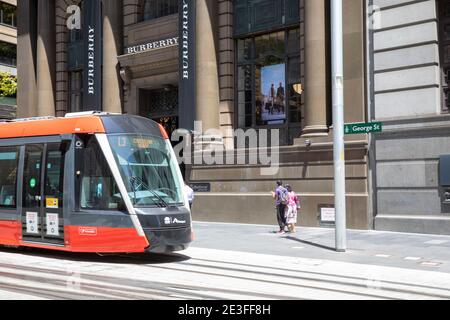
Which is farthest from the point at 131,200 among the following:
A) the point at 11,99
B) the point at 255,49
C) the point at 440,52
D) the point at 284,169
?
the point at 11,99

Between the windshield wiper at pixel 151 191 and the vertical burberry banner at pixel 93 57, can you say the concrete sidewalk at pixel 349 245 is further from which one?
the vertical burberry banner at pixel 93 57

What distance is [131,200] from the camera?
1136 cm

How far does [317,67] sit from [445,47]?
427 cm

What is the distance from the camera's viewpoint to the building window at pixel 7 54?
4881 cm

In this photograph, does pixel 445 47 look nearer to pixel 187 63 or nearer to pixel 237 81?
pixel 237 81

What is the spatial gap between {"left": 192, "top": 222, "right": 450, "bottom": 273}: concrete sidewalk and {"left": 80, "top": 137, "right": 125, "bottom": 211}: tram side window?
4182 mm

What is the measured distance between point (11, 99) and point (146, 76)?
26.9 metres

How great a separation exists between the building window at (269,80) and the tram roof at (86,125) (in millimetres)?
10322

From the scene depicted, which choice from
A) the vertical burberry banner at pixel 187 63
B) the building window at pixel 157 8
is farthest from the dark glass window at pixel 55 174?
the building window at pixel 157 8

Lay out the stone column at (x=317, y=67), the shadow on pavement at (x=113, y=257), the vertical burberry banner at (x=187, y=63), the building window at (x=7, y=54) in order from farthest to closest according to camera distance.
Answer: the building window at (x=7, y=54)
the vertical burberry banner at (x=187, y=63)
the stone column at (x=317, y=67)
the shadow on pavement at (x=113, y=257)

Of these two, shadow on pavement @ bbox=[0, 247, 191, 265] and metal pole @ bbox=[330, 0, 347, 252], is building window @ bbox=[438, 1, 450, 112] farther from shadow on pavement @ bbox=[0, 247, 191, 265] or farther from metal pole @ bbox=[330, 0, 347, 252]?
shadow on pavement @ bbox=[0, 247, 191, 265]

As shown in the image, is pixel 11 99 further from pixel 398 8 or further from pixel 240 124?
pixel 398 8

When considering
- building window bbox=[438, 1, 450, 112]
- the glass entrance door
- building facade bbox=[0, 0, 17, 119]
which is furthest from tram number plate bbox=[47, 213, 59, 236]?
building facade bbox=[0, 0, 17, 119]

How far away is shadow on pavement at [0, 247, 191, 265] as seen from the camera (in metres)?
12.1
